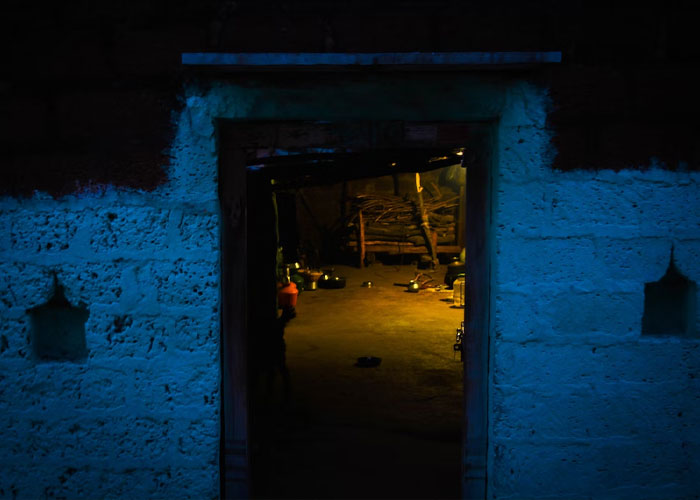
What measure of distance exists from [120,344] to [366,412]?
2994mm

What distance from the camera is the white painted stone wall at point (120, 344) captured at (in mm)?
2529

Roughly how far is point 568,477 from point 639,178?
1.40 metres

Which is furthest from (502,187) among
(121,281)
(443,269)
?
(443,269)

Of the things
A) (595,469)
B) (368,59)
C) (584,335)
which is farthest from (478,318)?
(368,59)

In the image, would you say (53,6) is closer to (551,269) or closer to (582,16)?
(582,16)

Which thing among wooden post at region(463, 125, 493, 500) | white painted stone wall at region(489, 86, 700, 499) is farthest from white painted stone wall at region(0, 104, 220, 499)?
white painted stone wall at region(489, 86, 700, 499)

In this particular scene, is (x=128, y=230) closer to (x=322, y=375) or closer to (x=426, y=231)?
(x=322, y=375)

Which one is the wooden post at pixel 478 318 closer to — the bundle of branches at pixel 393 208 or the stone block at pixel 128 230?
the stone block at pixel 128 230

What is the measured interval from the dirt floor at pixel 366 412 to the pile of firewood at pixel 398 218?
4855 millimetres

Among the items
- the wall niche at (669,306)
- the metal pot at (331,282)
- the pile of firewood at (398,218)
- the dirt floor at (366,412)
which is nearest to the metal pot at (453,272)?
the dirt floor at (366,412)

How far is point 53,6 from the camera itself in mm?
2531

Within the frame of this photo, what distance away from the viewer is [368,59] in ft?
7.62

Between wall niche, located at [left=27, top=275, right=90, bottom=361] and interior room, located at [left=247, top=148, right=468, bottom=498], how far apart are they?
92 centimetres

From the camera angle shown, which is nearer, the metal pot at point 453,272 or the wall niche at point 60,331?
the wall niche at point 60,331
